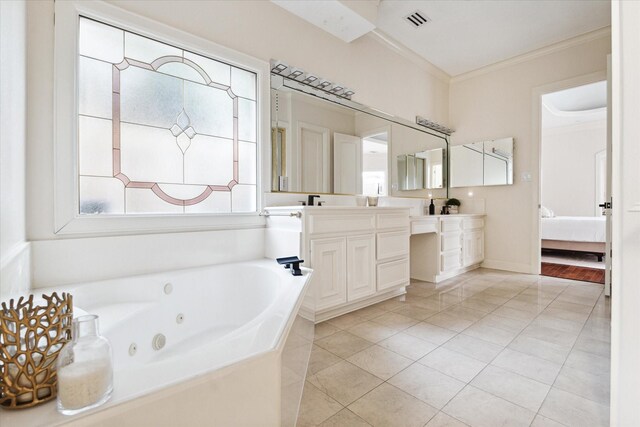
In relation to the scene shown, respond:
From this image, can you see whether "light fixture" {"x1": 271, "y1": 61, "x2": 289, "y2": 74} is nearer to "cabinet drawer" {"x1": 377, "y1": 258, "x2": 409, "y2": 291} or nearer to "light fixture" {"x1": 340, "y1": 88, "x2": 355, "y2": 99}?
"light fixture" {"x1": 340, "y1": 88, "x2": 355, "y2": 99}

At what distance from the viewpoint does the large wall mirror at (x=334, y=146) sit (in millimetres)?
2523

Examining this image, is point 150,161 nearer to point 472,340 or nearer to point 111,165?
point 111,165

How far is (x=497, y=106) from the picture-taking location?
163 inches

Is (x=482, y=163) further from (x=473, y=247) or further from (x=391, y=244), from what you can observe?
(x=391, y=244)

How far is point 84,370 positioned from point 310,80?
8.58ft

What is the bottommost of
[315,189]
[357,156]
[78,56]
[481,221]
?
[481,221]

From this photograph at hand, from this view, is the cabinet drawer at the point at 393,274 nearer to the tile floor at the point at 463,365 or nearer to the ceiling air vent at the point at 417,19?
the tile floor at the point at 463,365

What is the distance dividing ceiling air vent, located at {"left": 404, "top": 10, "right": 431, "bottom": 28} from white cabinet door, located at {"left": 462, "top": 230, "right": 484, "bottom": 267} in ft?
8.38

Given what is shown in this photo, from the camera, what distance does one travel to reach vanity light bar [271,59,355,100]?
245 cm

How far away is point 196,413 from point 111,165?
1.67 m

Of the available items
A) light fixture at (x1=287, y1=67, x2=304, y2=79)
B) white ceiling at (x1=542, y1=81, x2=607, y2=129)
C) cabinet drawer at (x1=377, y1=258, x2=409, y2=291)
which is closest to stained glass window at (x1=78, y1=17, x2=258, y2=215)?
light fixture at (x1=287, y1=67, x2=304, y2=79)

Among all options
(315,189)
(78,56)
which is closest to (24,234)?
(78,56)

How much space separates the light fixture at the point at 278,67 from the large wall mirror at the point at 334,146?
0.05 m

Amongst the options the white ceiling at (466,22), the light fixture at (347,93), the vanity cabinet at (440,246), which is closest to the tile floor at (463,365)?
the vanity cabinet at (440,246)
